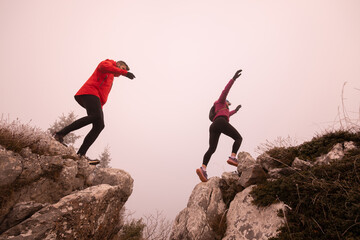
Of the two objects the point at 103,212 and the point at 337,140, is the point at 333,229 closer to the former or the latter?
the point at 337,140

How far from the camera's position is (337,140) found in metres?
3.28

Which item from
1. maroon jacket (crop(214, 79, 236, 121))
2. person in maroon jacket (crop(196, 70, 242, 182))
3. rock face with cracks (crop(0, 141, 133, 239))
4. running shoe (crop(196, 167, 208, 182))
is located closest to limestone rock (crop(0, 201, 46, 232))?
rock face with cracks (crop(0, 141, 133, 239))

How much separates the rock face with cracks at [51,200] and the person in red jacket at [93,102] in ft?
1.70

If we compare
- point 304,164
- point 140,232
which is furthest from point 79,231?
point 140,232

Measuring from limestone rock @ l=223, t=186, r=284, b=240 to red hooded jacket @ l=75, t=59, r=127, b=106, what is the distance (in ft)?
Answer: 13.9

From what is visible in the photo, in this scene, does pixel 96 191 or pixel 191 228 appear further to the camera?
pixel 191 228

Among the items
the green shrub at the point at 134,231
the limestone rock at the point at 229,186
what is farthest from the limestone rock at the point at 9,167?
the green shrub at the point at 134,231

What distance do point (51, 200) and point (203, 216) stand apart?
9.70ft

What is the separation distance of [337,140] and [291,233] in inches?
91.7

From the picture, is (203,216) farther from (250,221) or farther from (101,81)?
(101,81)

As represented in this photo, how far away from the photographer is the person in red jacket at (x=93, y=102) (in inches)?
159

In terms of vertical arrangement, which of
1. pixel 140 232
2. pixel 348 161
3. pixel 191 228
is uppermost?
pixel 348 161

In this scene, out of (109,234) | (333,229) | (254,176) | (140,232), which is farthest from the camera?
(140,232)

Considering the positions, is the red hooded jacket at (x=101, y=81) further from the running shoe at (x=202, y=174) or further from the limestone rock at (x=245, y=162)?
the limestone rock at (x=245, y=162)
